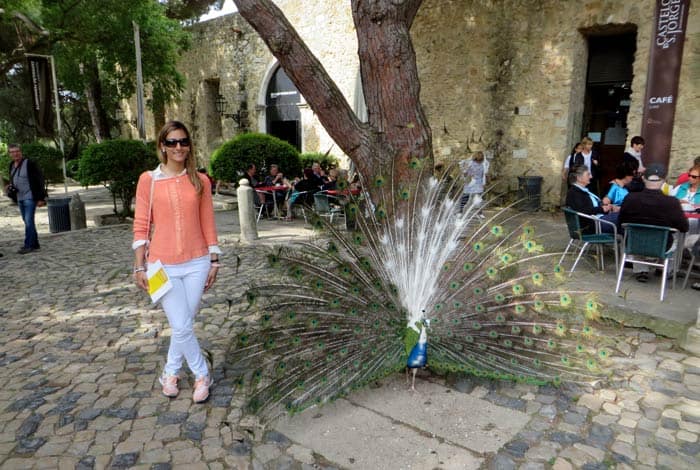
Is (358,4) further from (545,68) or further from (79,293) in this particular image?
(545,68)

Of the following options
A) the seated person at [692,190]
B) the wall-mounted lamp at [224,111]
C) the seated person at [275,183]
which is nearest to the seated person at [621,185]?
the seated person at [692,190]

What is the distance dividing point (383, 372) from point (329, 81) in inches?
120

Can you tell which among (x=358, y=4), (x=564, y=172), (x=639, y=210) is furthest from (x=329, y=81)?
(x=564, y=172)

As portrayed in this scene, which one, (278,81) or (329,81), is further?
(278,81)

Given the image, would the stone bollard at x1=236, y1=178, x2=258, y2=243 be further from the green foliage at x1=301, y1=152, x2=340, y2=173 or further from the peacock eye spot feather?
the green foliage at x1=301, y1=152, x2=340, y2=173

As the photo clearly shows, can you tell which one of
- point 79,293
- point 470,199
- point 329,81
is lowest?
point 79,293

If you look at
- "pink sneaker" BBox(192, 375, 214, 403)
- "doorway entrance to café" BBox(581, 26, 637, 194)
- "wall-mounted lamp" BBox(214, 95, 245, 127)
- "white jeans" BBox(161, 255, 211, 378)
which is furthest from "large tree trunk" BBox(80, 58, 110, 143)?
"pink sneaker" BBox(192, 375, 214, 403)

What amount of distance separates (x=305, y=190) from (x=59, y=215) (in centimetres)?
506

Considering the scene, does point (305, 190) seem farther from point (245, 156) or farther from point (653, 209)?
point (653, 209)

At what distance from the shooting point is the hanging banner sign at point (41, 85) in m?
12.5

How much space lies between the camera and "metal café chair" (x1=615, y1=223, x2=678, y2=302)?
4816 mm

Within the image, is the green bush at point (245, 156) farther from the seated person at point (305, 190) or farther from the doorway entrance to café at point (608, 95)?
the doorway entrance to café at point (608, 95)

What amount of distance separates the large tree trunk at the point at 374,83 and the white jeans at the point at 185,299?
2.08 metres

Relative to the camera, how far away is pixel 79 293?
578cm
